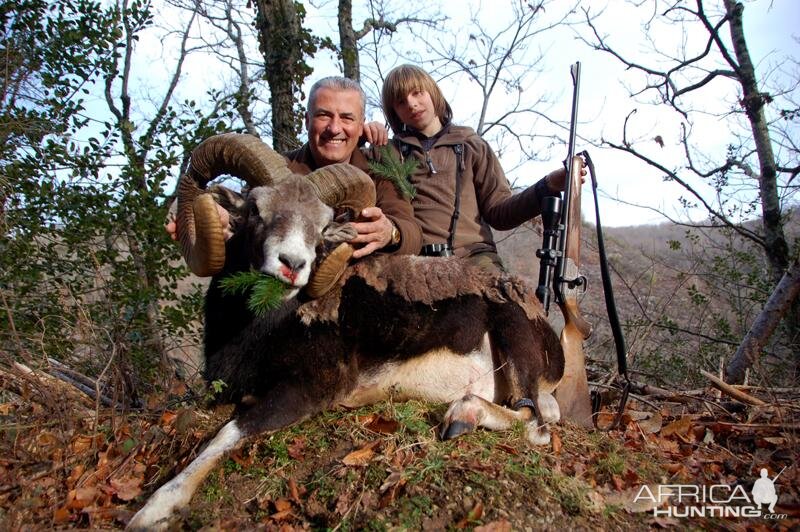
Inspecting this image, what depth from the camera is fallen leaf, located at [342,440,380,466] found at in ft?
11.1

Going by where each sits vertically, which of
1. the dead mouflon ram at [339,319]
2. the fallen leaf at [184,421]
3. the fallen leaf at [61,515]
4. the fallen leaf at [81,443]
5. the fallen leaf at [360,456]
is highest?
the dead mouflon ram at [339,319]

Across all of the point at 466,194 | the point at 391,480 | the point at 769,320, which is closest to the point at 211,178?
the point at 466,194

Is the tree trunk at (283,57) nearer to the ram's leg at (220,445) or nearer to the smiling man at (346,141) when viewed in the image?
the smiling man at (346,141)

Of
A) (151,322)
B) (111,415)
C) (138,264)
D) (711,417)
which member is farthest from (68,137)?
(711,417)

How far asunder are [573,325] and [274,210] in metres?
2.88

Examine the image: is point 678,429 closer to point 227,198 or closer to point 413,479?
point 413,479

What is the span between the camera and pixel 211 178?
15.4 ft

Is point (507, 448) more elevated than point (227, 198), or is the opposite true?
point (227, 198)

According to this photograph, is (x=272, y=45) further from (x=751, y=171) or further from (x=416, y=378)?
(x=751, y=171)

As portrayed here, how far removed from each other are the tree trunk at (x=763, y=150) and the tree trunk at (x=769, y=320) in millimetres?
2108

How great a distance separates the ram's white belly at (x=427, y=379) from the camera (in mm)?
4344

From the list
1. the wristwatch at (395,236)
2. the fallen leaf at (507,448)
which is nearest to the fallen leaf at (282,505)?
the fallen leaf at (507,448)

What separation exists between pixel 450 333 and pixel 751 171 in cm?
813

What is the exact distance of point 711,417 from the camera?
16.3 ft
